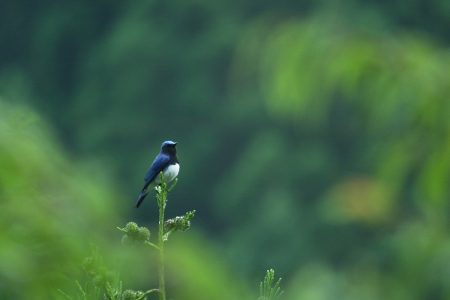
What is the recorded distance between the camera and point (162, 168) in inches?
84.1

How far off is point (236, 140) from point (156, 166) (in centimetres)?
2301

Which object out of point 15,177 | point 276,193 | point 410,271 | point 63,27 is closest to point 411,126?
point 410,271

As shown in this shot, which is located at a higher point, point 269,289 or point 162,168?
point 162,168

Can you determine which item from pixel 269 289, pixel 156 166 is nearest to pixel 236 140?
pixel 156 166

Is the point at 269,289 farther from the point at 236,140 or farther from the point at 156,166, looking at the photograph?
the point at 236,140

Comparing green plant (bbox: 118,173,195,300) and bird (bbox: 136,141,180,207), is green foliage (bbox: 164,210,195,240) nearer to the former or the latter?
green plant (bbox: 118,173,195,300)

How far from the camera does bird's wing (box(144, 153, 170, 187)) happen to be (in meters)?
2.14

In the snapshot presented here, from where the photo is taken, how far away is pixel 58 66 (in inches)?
1230

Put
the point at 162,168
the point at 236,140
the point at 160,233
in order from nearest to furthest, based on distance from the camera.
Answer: the point at 160,233 → the point at 162,168 → the point at 236,140

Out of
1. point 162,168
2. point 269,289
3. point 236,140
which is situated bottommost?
point 269,289

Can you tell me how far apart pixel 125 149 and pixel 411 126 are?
73.5 ft

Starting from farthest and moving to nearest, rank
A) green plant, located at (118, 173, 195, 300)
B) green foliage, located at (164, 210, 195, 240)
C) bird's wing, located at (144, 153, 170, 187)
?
bird's wing, located at (144, 153, 170, 187) → green foliage, located at (164, 210, 195, 240) → green plant, located at (118, 173, 195, 300)

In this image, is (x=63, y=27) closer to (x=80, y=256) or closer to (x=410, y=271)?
(x=410, y=271)

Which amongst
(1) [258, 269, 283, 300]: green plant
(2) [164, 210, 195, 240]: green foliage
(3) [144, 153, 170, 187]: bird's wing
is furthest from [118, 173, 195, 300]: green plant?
(3) [144, 153, 170, 187]: bird's wing
